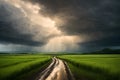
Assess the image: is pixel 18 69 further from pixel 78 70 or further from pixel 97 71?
pixel 78 70

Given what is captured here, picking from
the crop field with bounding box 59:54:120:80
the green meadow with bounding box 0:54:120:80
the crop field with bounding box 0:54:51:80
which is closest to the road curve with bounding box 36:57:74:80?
the green meadow with bounding box 0:54:120:80

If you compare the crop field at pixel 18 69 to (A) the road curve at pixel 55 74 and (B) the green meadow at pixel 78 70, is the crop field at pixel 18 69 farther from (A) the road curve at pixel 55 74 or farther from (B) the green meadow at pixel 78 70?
(A) the road curve at pixel 55 74

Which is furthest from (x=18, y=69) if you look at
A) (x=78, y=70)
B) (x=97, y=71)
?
(x=78, y=70)

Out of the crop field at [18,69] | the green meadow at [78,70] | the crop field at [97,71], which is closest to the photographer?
the crop field at [18,69]

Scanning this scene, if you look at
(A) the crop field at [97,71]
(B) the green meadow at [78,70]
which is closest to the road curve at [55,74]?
(B) the green meadow at [78,70]

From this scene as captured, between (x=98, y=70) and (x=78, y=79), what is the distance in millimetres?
9169

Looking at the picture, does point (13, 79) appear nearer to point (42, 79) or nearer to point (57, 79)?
point (42, 79)

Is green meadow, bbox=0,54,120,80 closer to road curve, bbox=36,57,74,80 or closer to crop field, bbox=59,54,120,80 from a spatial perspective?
crop field, bbox=59,54,120,80

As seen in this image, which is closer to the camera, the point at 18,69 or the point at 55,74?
the point at 18,69

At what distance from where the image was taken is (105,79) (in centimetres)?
2681

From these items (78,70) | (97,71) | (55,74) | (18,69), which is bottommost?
(55,74)

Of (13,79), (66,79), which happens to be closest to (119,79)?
(66,79)

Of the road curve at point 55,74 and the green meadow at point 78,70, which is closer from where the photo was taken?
the green meadow at point 78,70

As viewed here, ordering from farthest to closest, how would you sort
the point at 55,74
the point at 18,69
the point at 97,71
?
the point at 97,71
the point at 55,74
the point at 18,69
